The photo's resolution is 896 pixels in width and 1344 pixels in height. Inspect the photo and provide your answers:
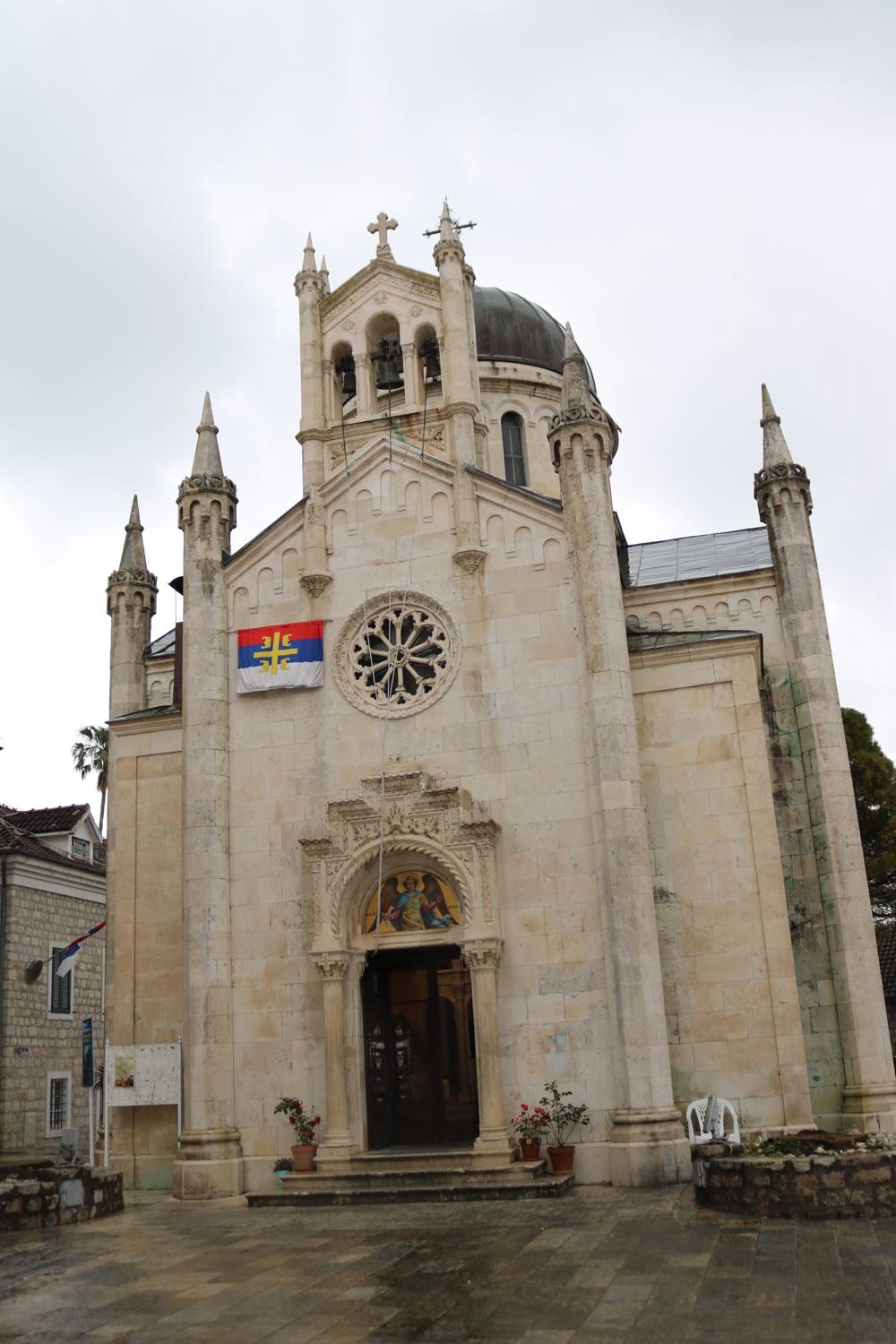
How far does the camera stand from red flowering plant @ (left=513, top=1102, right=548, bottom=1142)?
18.3 m

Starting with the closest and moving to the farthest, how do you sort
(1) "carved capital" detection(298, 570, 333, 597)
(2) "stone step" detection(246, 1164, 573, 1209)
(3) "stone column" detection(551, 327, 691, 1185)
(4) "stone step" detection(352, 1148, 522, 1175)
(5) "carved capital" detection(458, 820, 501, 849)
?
1. (2) "stone step" detection(246, 1164, 573, 1209)
2. (3) "stone column" detection(551, 327, 691, 1185)
3. (4) "stone step" detection(352, 1148, 522, 1175)
4. (5) "carved capital" detection(458, 820, 501, 849)
5. (1) "carved capital" detection(298, 570, 333, 597)

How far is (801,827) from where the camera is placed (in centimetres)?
2152

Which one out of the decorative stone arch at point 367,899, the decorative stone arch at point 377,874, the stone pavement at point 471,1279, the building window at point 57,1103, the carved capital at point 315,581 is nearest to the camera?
the stone pavement at point 471,1279

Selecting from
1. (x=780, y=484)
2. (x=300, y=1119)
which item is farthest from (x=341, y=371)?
(x=300, y=1119)

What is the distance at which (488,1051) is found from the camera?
18938mm

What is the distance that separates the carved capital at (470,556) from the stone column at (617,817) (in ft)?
5.56

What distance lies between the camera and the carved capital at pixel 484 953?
1914 centimetres

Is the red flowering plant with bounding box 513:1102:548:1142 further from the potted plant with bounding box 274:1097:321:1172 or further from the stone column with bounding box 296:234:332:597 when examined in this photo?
the stone column with bounding box 296:234:332:597

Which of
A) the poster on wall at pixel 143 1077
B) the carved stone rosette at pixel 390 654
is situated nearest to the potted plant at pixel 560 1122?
the poster on wall at pixel 143 1077

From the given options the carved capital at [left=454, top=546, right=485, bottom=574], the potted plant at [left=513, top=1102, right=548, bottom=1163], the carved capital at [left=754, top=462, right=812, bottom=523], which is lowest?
the potted plant at [left=513, top=1102, right=548, bottom=1163]

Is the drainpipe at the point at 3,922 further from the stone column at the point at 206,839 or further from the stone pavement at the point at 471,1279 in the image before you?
the stone pavement at the point at 471,1279

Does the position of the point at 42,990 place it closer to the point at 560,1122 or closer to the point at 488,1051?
the point at 488,1051

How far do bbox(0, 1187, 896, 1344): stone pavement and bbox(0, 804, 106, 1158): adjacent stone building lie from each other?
16289 mm

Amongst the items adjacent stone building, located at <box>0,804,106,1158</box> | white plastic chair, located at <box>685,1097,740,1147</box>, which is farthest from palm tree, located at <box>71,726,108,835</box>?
white plastic chair, located at <box>685,1097,740,1147</box>
